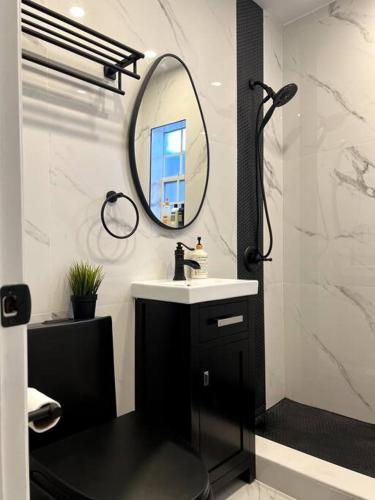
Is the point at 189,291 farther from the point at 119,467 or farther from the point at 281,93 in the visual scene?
the point at 281,93

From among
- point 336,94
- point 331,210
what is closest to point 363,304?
point 331,210

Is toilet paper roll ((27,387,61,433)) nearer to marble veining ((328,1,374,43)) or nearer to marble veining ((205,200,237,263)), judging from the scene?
marble veining ((205,200,237,263))

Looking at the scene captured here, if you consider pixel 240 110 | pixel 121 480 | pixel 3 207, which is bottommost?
pixel 121 480

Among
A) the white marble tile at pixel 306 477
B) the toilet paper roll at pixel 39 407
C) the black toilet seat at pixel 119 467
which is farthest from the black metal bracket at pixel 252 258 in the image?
the toilet paper roll at pixel 39 407

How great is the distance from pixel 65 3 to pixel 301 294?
211 cm

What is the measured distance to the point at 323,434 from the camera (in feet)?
6.90

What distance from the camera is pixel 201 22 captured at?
2.03 m

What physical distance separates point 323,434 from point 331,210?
1.35 meters

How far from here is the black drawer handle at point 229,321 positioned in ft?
5.27

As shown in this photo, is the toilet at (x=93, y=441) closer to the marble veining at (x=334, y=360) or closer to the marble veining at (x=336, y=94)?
the marble veining at (x=334, y=360)

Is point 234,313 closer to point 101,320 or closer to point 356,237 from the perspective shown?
point 101,320

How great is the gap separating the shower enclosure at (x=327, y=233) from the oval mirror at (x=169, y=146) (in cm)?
75

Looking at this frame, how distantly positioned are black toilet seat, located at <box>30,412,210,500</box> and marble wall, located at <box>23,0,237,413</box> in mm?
397

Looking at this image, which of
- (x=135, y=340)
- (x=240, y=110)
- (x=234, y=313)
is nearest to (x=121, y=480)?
(x=135, y=340)
